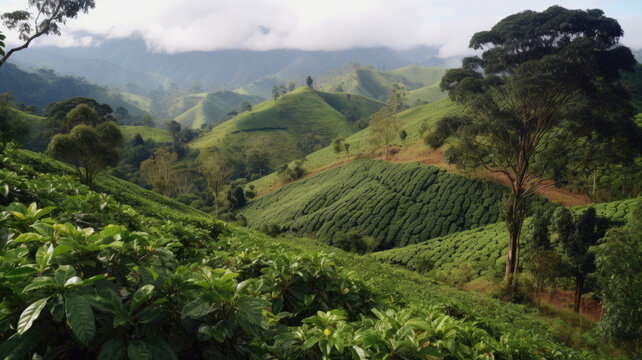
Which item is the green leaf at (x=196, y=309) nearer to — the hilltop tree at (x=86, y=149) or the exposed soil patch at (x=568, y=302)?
the exposed soil patch at (x=568, y=302)

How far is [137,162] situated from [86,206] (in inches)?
3606

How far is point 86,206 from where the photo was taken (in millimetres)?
3674

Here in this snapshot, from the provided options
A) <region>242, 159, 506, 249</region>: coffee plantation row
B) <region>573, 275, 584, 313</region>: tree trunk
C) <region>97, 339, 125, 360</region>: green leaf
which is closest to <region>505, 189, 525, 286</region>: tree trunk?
<region>573, 275, 584, 313</region>: tree trunk

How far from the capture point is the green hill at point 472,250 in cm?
2147

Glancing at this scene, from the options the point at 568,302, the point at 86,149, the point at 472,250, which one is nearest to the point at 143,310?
the point at 86,149

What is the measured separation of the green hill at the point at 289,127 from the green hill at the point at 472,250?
2926 inches

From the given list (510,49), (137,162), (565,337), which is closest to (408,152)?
(510,49)

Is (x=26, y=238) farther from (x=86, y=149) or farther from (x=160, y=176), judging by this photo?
(x=160, y=176)

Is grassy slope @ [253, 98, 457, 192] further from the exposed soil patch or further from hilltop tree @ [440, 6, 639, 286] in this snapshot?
the exposed soil patch

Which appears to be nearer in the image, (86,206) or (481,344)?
(481,344)

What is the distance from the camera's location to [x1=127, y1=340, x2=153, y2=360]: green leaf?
1.45m

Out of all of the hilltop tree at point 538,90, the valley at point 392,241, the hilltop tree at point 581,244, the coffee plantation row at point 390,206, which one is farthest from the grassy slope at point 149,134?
the hilltop tree at point 581,244

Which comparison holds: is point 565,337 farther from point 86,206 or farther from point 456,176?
point 456,176

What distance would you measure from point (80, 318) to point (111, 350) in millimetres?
226
